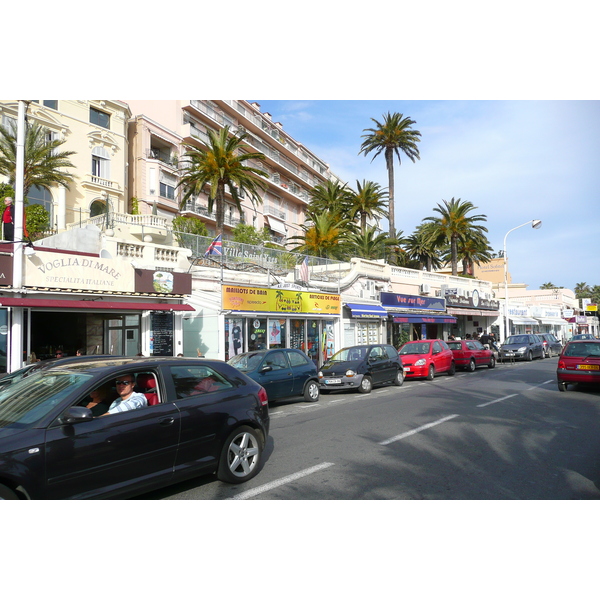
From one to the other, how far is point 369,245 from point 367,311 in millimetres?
11411

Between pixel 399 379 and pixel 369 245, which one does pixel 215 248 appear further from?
pixel 369 245

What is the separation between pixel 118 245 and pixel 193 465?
12.2 metres

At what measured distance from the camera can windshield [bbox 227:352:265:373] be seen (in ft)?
42.7

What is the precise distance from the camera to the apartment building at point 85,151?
3228 centimetres

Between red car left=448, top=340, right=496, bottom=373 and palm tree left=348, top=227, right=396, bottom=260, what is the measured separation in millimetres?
13355

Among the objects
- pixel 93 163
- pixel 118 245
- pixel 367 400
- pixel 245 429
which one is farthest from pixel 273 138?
pixel 245 429

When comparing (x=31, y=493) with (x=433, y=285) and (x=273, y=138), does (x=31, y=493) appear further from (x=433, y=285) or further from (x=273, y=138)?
(x=273, y=138)

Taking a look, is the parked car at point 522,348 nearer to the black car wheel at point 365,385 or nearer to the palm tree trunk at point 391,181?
the palm tree trunk at point 391,181

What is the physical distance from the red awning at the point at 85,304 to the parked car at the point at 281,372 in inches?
132

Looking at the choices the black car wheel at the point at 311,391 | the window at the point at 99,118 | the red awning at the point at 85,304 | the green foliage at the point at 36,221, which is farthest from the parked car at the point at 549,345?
the window at the point at 99,118

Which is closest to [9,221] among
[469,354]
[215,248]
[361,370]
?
[215,248]

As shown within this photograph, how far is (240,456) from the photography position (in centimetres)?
618

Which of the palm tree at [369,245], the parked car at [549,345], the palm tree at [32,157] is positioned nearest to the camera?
the palm tree at [32,157]

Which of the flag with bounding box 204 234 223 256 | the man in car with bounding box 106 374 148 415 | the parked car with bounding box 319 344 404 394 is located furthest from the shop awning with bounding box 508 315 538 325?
the man in car with bounding box 106 374 148 415
